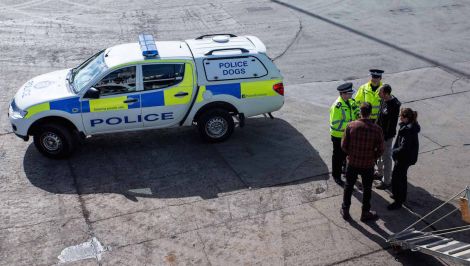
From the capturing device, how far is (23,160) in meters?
9.11

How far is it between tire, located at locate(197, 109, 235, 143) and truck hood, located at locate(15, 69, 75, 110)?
2313 mm

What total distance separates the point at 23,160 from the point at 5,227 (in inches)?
77.7

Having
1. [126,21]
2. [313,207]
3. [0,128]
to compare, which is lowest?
[313,207]

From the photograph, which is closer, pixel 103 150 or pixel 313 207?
pixel 313 207

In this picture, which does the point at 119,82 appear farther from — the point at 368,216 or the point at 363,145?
the point at 368,216

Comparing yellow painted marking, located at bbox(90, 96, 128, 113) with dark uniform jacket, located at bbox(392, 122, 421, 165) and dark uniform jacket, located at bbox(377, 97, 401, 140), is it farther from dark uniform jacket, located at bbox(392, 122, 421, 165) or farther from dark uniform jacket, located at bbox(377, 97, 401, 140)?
dark uniform jacket, located at bbox(392, 122, 421, 165)

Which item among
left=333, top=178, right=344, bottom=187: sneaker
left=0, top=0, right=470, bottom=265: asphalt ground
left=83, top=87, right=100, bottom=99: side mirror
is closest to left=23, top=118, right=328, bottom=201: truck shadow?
left=0, top=0, right=470, bottom=265: asphalt ground

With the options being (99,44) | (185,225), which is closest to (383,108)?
(185,225)

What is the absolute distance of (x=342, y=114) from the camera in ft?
26.1

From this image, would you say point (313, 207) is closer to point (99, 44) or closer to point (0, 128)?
point (0, 128)

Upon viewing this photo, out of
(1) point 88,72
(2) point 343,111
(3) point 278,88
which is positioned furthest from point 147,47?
(2) point 343,111

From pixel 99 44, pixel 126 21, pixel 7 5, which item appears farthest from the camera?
pixel 7 5

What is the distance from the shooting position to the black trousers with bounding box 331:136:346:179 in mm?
8242

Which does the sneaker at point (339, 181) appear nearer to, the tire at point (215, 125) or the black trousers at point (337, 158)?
the black trousers at point (337, 158)
